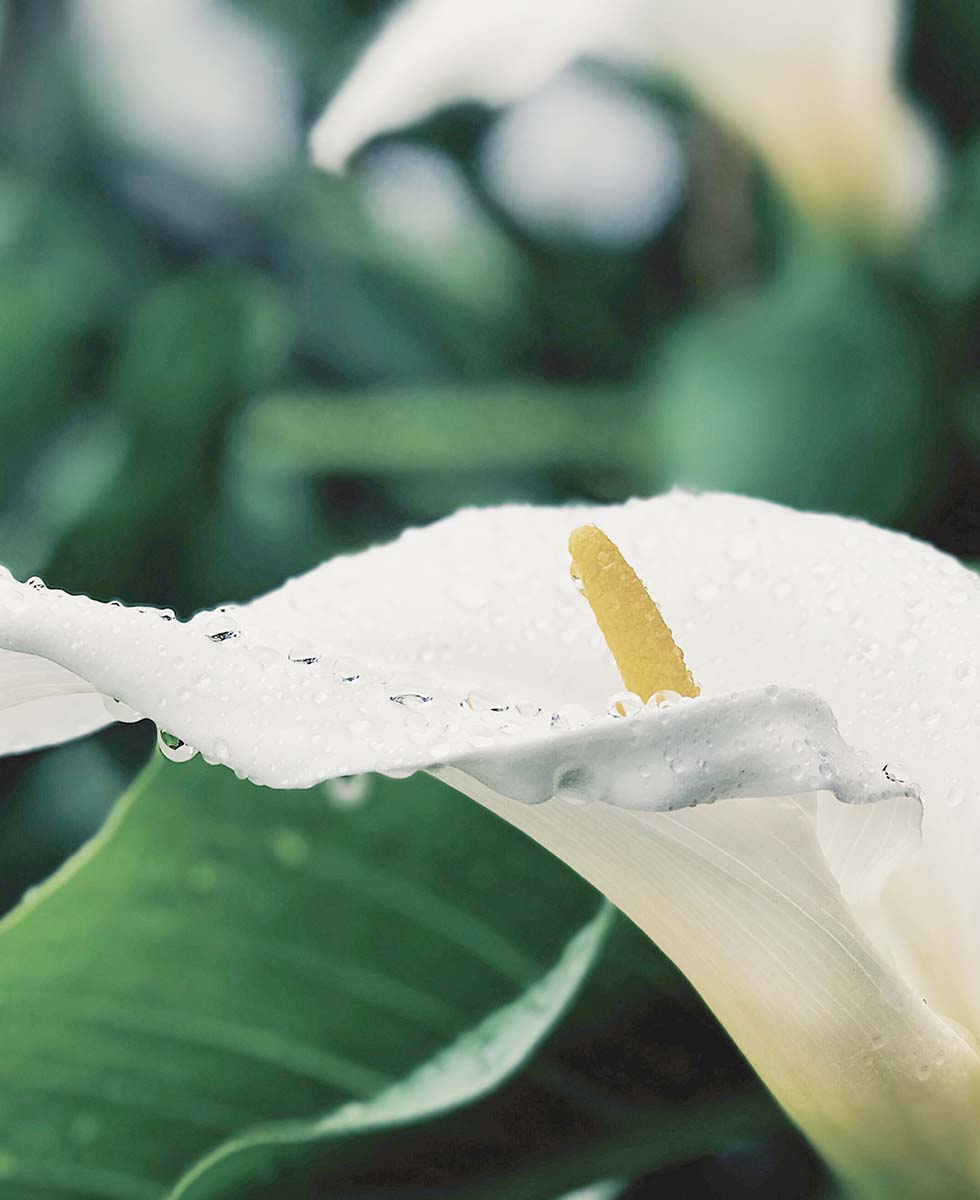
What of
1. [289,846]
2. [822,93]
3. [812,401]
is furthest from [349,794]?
[822,93]

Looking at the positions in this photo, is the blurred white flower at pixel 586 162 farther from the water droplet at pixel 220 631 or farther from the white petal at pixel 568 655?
the water droplet at pixel 220 631

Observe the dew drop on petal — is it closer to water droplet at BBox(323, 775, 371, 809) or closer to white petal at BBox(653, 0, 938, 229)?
water droplet at BBox(323, 775, 371, 809)

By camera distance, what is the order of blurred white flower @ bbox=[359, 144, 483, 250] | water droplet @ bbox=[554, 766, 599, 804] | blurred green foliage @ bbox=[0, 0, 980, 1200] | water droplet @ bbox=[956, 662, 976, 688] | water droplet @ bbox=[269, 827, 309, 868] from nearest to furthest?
water droplet @ bbox=[554, 766, 599, 804], water droplet @ bbox=[956, 662, 976, 688], water droplet @ bbox=[269, 827, 309, 868], blurred green foliage @ bbox=[0, 0, 980, 1200], blurred white flower @ bbox=[359, 144, 483, 250]

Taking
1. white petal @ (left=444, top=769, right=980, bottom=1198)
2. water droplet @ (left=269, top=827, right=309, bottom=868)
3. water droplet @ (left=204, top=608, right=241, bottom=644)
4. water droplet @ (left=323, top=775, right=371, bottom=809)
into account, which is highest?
water droplet @ (left=204, top=608, right=241, bottom=644)

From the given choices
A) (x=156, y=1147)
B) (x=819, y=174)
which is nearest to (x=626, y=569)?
(x=156, y=1147)

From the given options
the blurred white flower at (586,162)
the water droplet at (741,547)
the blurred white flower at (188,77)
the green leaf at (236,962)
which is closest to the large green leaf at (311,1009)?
the green leaf at (236,962)

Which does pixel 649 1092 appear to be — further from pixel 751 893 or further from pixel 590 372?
pixel 590 372

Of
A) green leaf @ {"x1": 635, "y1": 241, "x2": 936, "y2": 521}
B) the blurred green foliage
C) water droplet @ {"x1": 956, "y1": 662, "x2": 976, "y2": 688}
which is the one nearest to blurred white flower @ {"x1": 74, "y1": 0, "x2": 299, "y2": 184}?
the blurred green foliage
